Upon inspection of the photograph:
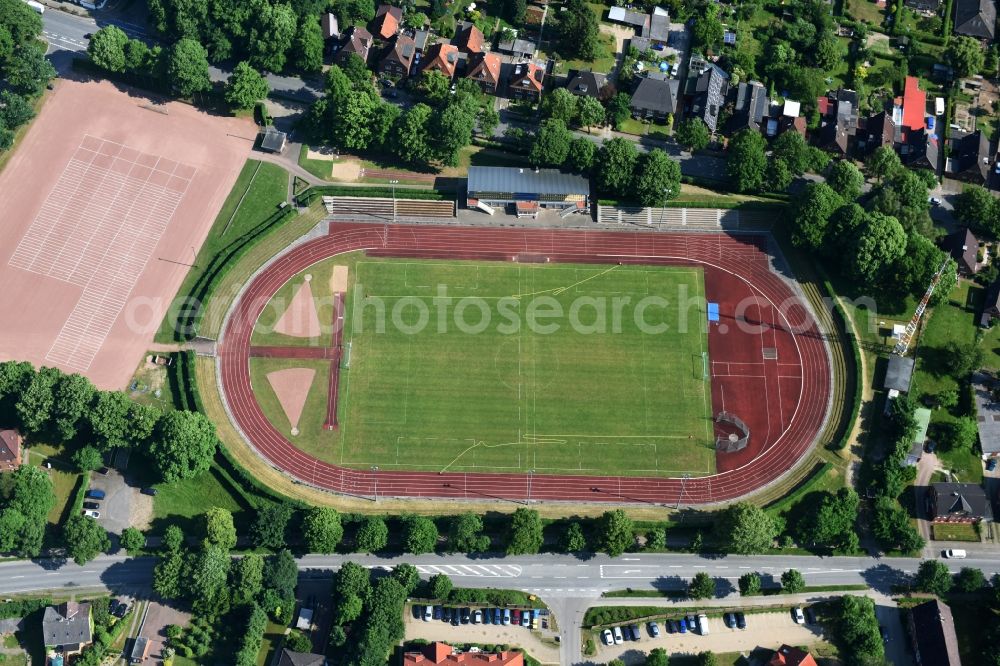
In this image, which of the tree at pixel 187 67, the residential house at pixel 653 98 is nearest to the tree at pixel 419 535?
the residential house at pixel 653 98

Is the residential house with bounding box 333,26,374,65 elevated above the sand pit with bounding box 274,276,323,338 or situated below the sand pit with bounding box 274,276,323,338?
above

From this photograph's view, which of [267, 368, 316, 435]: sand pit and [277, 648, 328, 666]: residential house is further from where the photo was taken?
[267, 368, 316, 435]: sand pit

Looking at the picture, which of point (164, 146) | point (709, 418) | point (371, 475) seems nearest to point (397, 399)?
point (371, 475)

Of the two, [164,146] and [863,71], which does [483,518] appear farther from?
[863,71]

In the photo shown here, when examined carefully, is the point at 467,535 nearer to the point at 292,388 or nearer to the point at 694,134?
the point at 292,388

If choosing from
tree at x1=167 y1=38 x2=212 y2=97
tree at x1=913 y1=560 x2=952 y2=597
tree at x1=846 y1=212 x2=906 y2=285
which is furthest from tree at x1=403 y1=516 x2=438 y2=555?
tree at x1=167 y1=38 x2=212 y2=97

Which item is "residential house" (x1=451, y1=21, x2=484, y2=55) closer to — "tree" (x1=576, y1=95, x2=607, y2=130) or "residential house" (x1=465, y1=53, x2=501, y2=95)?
"residential house" (x1=465, y1=53, x2=501, y2=95)

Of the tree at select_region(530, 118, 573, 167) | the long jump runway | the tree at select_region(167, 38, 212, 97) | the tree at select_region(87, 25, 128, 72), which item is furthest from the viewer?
the tree at select_region(87, 25, 128, 72)

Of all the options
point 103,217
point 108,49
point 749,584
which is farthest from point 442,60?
point 749,584
